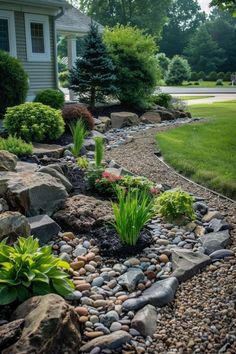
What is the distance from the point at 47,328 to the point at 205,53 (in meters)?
47.1

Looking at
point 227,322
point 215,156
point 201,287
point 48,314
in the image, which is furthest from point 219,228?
point 215,156

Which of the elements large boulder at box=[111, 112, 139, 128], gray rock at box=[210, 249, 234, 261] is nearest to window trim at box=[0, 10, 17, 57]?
large boulder at box=[111, 112, 139, 128]

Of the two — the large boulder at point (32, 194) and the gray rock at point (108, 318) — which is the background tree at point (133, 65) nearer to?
the large boulder at point (32, 194)

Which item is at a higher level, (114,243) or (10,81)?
(10,81)

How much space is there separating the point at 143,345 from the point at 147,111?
1001cm

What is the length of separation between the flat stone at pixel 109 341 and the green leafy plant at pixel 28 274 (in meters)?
0.42

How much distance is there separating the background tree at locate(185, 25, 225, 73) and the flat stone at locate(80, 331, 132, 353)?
45206 mm

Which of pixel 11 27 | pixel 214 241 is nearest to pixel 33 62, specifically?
pixel 11 27

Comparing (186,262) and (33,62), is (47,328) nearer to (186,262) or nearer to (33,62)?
(186,262)

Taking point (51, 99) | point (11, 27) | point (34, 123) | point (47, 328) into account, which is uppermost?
point (11, 27)

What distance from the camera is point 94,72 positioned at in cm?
1202

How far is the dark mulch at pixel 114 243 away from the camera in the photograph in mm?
3658

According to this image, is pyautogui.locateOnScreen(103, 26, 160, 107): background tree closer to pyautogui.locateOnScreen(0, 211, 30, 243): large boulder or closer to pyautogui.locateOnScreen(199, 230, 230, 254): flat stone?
pyautogui.locateOnScreen(199, 230, 230, 254): flat stone

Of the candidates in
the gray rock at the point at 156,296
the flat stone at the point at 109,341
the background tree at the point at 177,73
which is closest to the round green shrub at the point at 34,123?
the gray rock at the point at 156,296
